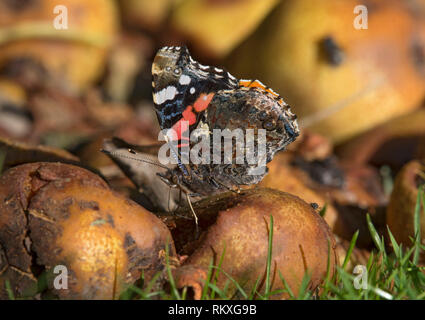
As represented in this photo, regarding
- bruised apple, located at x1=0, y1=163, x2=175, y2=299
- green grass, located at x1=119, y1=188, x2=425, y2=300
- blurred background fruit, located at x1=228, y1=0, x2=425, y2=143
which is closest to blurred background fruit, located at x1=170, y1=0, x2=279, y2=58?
blurred background fruit, located at x1=228, y1=0, x2=425, y2=143

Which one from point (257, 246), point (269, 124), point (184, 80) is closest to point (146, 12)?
point (184, 80)

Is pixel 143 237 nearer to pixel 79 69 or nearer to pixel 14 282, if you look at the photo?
pixel 14 282

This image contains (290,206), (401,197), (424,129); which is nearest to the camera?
(290,206)

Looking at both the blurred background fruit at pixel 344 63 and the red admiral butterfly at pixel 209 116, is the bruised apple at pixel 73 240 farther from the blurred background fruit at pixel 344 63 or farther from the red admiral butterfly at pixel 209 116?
the blurred background fruit at pixel 344 63

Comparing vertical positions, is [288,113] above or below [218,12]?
below

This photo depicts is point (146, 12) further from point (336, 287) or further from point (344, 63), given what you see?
point (336, 287)

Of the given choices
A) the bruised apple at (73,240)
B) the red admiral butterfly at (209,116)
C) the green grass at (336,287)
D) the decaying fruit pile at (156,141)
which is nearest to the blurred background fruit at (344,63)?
the decaying fruit pile at (156,141)

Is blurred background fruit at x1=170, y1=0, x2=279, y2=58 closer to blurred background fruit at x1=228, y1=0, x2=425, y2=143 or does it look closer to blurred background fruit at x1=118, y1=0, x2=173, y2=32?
blurred background fruit at x1=118, y1=0, x2=173, y2=32

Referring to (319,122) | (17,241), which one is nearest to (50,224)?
(17,241)
